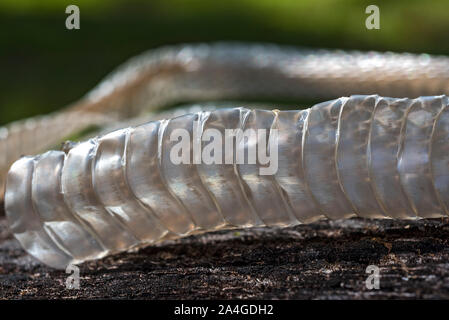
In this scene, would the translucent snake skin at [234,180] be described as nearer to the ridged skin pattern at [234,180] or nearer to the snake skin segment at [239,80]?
the ridged skin pattern at [234,180]

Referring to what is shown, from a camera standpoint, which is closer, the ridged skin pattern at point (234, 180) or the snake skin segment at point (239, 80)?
the ridged skin pattern at point (234, 180)

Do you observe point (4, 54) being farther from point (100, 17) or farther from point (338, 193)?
point (338, 193)

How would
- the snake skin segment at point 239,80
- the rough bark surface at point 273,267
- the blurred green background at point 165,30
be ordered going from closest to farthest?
the rough bark surface at point 273,267
the snake skin segment at point 239,80
the blurred green background at point 165,30

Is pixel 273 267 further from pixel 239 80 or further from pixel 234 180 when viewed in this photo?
pixel 239 80

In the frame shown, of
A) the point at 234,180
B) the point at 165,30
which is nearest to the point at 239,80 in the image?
the point at 165,30

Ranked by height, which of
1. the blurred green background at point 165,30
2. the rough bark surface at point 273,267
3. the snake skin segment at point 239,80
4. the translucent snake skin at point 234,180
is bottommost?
the rough bark surface at point 273,267

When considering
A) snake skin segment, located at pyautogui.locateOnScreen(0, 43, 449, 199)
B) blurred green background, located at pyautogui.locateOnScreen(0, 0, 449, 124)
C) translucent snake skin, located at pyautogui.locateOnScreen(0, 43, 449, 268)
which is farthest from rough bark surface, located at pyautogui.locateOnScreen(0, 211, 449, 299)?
blurred green background, located at pyautogui.locateOnScreen(0, 0, 449, 124)

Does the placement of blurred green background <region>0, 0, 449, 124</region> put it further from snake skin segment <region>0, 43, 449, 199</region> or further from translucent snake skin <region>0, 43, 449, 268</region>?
translucent snake skin <region>0, 43, 449, 268</region>

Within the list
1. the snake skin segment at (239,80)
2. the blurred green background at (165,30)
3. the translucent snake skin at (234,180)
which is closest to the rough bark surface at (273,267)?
the translucent snake skin at (234,180)
